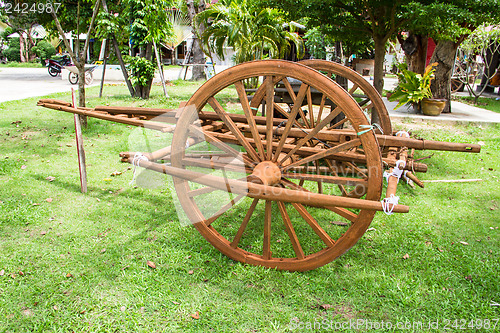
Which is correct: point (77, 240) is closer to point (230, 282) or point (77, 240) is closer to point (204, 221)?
point (204, 221)

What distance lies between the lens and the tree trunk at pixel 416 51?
9367 mm

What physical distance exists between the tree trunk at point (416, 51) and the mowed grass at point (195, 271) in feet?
19.8

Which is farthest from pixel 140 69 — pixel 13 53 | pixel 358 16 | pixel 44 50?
pixel 13 53

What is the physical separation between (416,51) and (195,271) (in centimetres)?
920

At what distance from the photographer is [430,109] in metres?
8.72

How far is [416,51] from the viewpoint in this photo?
9484 millimetres

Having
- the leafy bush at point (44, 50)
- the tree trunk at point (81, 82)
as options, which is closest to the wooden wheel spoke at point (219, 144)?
the tree trunk at point (81, 82)

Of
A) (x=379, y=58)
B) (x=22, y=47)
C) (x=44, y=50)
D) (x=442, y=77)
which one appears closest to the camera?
(x=379, y=58)

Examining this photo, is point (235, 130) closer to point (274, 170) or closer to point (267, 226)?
point (274, 170)

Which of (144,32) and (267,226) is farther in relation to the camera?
(144,32)

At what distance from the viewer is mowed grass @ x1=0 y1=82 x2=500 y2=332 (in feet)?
7.73

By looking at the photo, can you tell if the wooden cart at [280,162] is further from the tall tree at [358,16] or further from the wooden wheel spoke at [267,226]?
the tall tree at [358,16]

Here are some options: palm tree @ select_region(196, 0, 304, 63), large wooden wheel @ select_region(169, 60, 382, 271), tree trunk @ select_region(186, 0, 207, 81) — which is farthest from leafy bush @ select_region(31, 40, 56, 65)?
large wooden wheel @ select_region(169, 60, 382, 271)

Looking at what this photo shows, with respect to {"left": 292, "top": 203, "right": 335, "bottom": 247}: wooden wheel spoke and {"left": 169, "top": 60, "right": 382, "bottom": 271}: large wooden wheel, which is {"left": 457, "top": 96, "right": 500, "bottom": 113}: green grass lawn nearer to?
{"left": 169, "top": 60, "right": 382, "bottom": 271}: large wooden wheel
